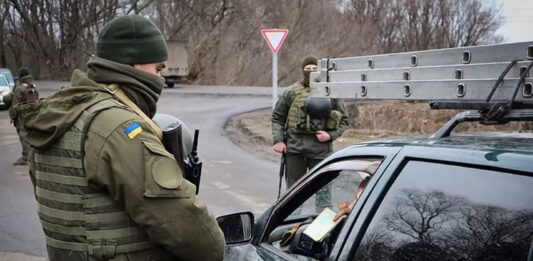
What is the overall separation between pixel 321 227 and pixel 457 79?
898 millimetres

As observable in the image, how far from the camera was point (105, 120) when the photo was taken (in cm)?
218

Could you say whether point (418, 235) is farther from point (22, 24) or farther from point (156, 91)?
point (22, 24)

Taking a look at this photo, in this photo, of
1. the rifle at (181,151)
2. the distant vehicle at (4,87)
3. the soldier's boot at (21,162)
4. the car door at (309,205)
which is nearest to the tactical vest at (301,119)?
the car door at (309,205)

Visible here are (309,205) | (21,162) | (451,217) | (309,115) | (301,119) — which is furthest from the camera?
(21,162)

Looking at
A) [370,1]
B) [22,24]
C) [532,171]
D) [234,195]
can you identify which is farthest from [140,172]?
[370,1]

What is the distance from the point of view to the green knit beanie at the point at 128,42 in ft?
7.81

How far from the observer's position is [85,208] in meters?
2.21

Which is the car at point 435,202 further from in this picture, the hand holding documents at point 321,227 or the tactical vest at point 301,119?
the tactical vest at point 301,119

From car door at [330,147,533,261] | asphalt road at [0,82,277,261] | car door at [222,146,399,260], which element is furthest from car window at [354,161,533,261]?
asphalt road at [0,82,277,261]

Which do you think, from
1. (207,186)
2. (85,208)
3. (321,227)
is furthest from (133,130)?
(207,186)

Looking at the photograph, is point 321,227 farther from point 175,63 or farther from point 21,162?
point 175,63

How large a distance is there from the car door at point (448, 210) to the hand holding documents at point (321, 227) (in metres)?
0.38

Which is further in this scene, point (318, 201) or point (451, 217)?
point (318, 201)

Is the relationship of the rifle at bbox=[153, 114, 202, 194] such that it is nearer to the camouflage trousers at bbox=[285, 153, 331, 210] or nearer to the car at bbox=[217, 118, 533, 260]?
the car at bbox=[217, 118, 533, 260]
